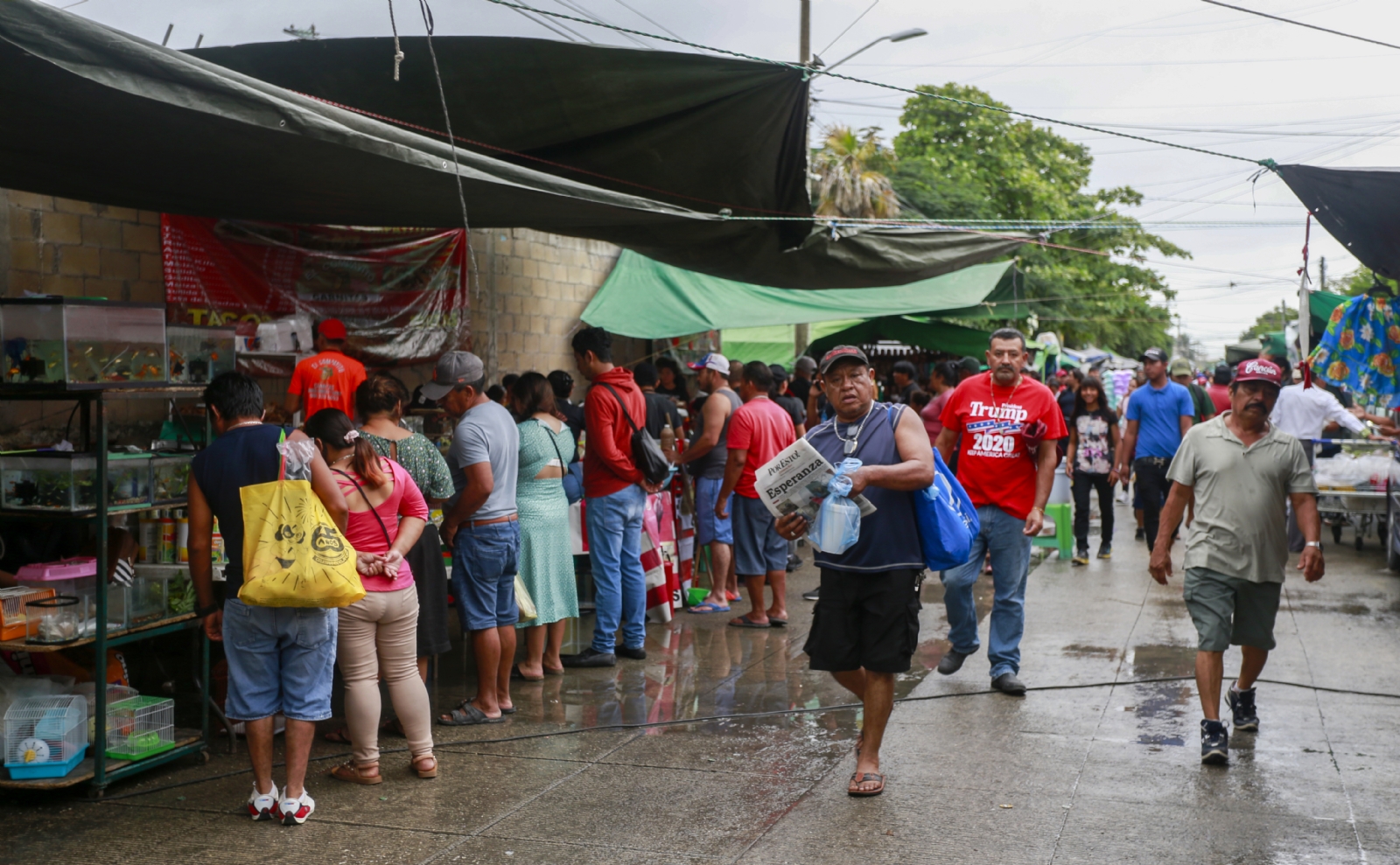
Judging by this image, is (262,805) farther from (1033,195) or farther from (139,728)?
(1033,195)

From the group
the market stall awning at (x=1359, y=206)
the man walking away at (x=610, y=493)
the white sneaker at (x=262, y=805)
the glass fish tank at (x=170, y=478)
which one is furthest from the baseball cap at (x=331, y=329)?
the market stall awning at (x=1359, y=206)

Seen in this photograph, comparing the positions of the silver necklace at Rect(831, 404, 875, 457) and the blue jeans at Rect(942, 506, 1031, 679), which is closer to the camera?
the silver necklace at Rect(831, 404, 875, 457)

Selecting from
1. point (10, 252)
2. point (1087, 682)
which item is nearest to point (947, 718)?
point (1087, 682)

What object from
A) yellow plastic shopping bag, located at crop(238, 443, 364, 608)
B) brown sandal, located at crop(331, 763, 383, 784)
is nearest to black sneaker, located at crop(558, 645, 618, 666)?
brown sandal, located at crop(331, 763, 383, 784)

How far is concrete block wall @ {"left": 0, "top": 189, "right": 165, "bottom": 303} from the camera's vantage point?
6473mm

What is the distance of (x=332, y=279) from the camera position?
332 inches

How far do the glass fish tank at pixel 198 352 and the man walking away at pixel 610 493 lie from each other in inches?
75.8

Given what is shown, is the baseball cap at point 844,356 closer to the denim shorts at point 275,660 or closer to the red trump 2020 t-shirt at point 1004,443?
the red trump 2020 t-shirt at point 1004,443

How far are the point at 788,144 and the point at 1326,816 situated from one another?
4.98m

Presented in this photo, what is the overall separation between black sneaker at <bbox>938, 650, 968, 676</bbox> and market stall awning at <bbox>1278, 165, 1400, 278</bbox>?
9.58ft

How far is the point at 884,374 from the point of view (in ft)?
73.9

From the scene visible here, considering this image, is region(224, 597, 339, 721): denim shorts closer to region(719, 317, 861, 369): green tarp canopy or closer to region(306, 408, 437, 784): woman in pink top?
region(306, 408, 437, 784): woman in pink top

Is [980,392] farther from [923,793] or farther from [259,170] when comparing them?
[259,170]

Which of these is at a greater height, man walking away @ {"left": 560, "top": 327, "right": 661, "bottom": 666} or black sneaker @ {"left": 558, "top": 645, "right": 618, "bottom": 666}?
man walking away @ {"left": 560, "top": 327, "right": 661, "bottom": 666}
